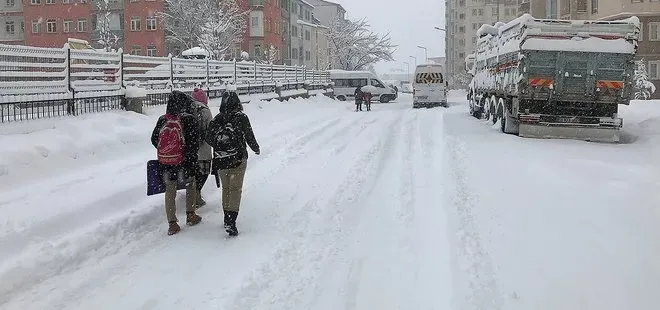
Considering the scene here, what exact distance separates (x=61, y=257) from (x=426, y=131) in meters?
13.4

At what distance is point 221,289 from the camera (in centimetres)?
529

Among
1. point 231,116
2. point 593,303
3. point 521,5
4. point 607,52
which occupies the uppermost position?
point 521,5

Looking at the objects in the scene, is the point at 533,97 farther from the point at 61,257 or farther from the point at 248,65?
the point at 248,65

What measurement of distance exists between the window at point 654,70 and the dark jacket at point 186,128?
49.1 metres

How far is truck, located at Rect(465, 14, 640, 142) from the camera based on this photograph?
1517cm

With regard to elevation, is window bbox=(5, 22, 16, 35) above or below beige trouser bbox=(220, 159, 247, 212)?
above

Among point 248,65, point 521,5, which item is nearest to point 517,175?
point 248,65

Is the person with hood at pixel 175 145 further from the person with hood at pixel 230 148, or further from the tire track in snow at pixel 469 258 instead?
the tire track in snow at pixel 469 258

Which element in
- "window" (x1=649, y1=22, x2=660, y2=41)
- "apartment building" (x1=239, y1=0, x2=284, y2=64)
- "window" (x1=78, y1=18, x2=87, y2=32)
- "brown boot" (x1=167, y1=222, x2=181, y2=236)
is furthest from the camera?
"window" (x1=78, y1=18, x2=87, y2=32)

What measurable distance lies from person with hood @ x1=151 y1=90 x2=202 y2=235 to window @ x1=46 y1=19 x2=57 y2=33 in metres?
64.2

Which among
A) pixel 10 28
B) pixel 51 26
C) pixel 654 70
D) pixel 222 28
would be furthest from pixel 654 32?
pixel 10 28

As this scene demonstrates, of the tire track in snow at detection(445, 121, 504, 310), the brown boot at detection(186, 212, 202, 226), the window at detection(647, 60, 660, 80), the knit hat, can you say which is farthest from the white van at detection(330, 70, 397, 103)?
the brown boot at detection(186, 212, 202, 226)

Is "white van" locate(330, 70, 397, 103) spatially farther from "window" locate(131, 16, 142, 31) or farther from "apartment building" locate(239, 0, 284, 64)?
"window" locate(131, 16, 142, 31)

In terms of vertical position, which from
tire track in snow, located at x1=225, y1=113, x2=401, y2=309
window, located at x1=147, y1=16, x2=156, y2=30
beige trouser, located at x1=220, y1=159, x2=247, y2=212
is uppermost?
window, located at x1=147, y1=16, x2=156, y2=30
